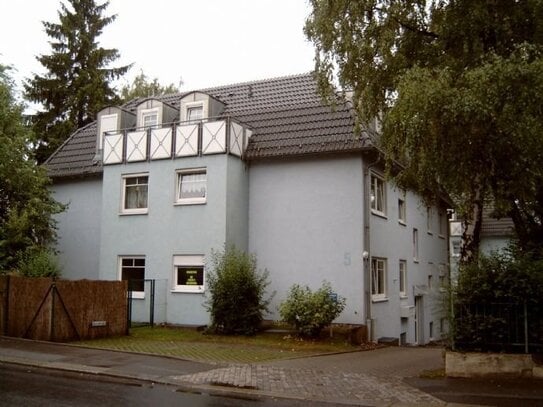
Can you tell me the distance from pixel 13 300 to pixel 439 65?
518 inches

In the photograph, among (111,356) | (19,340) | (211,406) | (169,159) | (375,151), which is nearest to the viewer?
(211,406)

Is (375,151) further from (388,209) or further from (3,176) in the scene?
(3,176)

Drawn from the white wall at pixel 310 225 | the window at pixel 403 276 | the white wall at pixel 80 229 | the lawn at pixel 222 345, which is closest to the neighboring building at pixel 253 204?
the white wall at pixel 310 225

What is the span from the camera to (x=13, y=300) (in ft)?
56.4

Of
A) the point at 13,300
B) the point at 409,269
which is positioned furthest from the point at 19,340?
the point at 409,269

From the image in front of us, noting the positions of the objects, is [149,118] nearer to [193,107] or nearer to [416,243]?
[193,107]

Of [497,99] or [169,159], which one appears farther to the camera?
[169,159]

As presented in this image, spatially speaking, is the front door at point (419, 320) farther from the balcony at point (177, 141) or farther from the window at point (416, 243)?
the balcony at point (177, 141)

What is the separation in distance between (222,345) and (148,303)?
20.0 ft

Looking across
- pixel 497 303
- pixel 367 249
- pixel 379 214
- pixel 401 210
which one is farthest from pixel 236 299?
pixel 401 210

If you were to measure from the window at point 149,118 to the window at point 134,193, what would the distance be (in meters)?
2.40

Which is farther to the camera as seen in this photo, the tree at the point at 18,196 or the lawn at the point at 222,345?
the tree at the point at 18,196

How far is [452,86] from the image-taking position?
12.2 metres

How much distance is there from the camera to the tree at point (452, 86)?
36.4 feet
